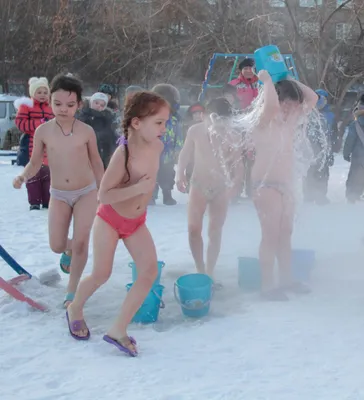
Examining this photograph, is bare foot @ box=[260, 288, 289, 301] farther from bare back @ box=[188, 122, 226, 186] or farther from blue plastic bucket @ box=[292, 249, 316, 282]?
bare back @ box=[188, 122, 226, 186]

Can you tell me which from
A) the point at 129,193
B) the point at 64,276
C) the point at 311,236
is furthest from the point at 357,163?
the point at 129,193

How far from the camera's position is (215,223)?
156 inches

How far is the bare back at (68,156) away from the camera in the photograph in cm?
361

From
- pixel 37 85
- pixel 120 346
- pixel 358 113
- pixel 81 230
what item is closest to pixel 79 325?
pixel 120 346

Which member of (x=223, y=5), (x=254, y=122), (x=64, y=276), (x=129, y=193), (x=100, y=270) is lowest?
(x=64, y=276)

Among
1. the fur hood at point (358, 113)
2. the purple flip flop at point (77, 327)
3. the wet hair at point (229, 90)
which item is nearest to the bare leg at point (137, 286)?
the purple flip flop at point (77, 327)

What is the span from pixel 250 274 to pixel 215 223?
446 mm

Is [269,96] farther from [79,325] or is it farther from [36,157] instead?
[79,325]

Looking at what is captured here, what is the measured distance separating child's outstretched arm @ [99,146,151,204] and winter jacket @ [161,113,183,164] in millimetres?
4124

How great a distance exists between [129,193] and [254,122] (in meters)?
1.28

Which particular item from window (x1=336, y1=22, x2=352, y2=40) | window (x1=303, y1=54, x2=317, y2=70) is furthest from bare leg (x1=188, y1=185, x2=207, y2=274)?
window (x1=303, y1=54, x2=317, y2=70)

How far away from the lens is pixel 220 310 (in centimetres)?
362

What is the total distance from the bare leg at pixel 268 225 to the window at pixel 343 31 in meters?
12.1

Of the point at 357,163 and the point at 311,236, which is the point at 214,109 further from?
the point at 357,163
